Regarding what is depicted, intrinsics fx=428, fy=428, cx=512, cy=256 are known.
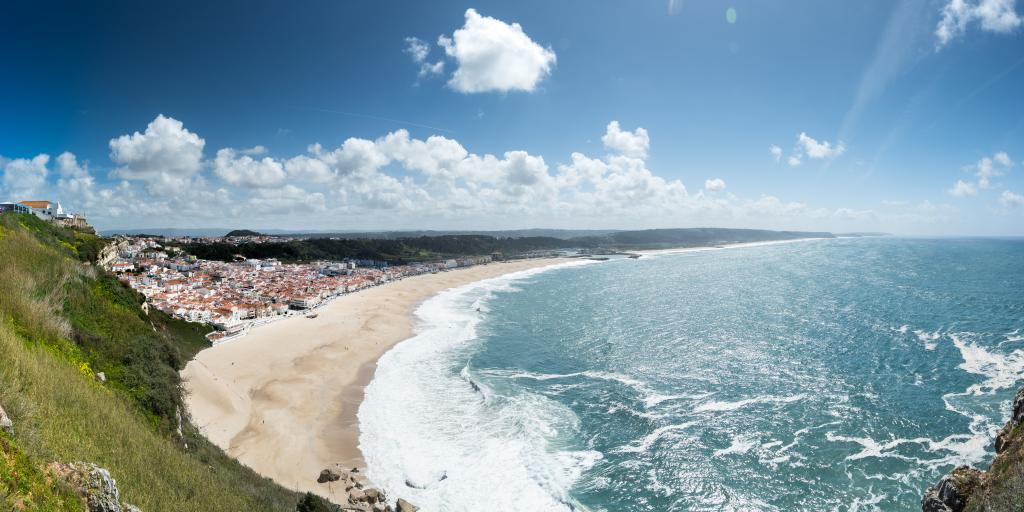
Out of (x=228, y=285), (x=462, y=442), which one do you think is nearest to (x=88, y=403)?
(x=462, y=442)

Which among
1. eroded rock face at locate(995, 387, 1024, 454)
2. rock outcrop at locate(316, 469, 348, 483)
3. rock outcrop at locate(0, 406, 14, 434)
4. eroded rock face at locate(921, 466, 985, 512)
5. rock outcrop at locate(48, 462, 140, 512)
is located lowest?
rock outcrop at locate(316, 469, 348, 483)

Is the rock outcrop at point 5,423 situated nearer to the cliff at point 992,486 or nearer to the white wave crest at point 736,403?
the cliff at point 992,486

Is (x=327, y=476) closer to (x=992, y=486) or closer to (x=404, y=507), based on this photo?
(x=404, y=507)

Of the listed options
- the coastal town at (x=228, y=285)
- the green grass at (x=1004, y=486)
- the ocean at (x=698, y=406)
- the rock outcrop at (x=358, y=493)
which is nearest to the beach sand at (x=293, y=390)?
the rock outcrop at (x=358, y=493)

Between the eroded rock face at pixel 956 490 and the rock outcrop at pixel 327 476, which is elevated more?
the eroded rock face at pixel 956 490

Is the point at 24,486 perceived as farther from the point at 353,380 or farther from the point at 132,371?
the point at 353,380

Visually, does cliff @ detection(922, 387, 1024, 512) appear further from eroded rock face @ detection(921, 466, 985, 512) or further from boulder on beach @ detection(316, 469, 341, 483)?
boulder on beach @ detection(316, 469, 341, 483)

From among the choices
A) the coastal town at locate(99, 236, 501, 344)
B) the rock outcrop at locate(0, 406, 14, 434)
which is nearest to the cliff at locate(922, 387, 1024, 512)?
the rock outcrop at locate(0, 406, 14, 434)
